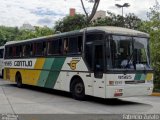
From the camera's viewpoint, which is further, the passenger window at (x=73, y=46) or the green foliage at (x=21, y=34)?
the green foliage at (x=21, y=34)

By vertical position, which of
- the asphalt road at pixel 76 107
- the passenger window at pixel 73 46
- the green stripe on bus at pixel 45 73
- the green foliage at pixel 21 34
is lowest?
the asphalt road at pixel 76 107

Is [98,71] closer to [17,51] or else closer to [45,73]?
[45,73]

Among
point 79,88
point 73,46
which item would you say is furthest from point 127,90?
point 73,46

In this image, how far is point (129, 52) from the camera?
48.1 feet

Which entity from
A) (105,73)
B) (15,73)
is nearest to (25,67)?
(15,73)

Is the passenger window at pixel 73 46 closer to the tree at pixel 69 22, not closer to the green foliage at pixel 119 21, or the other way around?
the green foliage at pixel 119 21

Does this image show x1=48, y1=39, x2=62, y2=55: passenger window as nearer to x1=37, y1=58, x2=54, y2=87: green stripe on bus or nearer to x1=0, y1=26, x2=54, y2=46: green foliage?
x1=37, y1=58, x2=54, y2=87: green stripe on bus

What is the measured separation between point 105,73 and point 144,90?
1854 mm

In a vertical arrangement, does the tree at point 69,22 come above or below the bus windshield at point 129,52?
above

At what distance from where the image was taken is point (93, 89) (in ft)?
48.4

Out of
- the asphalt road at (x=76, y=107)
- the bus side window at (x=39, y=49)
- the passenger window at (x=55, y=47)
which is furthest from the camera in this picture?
the bus side window at (x=39, y=49)

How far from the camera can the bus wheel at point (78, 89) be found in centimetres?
1574

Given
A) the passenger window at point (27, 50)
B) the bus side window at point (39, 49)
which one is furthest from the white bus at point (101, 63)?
the passenger window at point (27, 50)

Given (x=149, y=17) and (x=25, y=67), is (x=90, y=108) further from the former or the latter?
(x=149, y=17)
